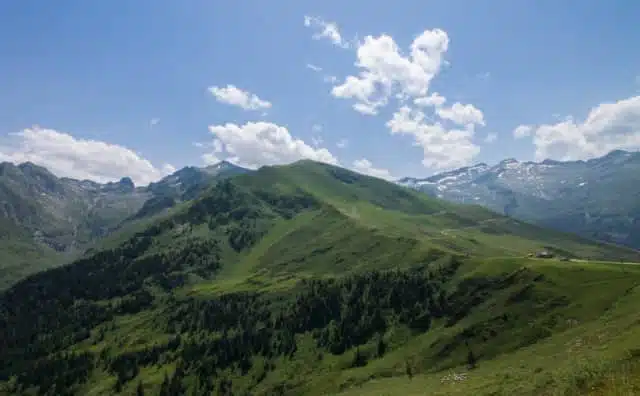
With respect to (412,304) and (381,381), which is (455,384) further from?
(412,304)

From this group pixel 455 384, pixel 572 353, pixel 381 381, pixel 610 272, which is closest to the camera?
pixel 572 353

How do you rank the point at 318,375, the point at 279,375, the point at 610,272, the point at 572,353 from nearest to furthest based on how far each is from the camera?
the point at 572,353
the point at 610,272
the point at 318,375
the point at 279,375

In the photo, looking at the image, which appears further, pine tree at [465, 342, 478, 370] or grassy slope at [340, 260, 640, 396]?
pine tree at [465, 342, 478, 370]

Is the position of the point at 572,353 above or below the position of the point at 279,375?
above

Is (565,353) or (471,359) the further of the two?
(471,359)

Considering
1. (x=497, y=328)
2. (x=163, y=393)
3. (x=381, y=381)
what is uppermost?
(x=497, y=328)

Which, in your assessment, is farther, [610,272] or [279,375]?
[279,375]

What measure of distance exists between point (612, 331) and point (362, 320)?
104776mm

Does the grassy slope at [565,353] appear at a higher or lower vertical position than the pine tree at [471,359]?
higher

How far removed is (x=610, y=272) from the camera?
144 m

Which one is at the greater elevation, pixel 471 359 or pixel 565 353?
pixel 565 353

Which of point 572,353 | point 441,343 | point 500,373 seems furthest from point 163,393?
point 572,353

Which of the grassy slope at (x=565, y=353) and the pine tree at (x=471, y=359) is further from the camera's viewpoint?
the pine tree at (x=471, y=359)

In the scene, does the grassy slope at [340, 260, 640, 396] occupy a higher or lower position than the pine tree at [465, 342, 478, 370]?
higher
